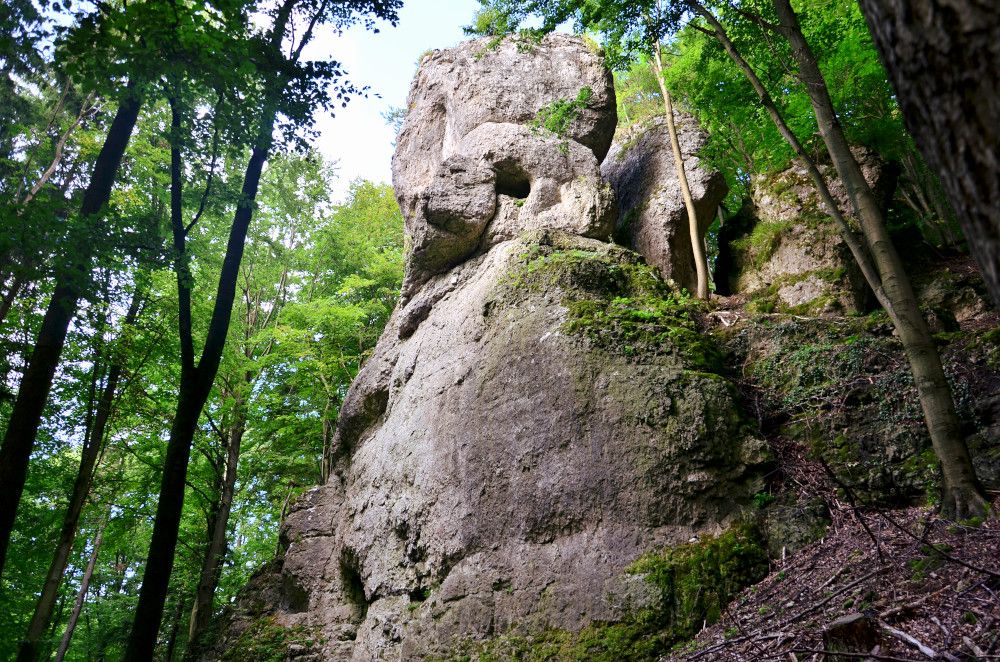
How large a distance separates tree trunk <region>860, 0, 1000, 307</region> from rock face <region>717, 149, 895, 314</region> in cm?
933

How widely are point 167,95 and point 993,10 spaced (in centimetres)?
915

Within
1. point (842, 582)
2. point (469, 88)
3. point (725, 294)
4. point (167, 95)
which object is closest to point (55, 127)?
point (167, 95)

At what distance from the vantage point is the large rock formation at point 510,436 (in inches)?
249

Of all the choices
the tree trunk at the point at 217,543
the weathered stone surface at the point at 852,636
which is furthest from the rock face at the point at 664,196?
the tree trunk at the point at 217,543

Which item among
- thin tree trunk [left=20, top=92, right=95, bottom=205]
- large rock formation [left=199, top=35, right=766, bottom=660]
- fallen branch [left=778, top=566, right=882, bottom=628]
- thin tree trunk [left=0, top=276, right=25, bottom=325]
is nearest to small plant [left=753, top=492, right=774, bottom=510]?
large rock formation [left=199, top=35, right=766, bottom=660]

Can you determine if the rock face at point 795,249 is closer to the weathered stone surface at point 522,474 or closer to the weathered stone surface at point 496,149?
the weathered stone surface at point 496,149

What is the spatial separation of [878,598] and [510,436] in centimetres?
427

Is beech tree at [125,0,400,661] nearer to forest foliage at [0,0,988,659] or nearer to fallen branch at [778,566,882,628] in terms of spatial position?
forest foliage at [0,0,988,659]

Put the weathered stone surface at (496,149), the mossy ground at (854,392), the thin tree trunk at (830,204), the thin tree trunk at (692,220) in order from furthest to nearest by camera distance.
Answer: the weathered stone surface at (496,149) < the thin tree trunk at (692,220) < the mossy ground at (854,392) < the thin tree trunk at (830,204)

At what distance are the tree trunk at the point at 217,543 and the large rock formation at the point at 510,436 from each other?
2.99m

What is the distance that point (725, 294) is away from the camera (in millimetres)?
12102

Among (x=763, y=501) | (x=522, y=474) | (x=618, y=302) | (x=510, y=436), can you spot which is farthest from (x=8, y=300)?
(x=763, y=501)

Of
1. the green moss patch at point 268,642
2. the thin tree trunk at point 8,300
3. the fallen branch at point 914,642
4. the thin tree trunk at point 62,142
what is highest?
the thin tree trunk at point 62,142

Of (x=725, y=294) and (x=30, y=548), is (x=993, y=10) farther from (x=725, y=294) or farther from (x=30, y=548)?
(x=30, y=548)
